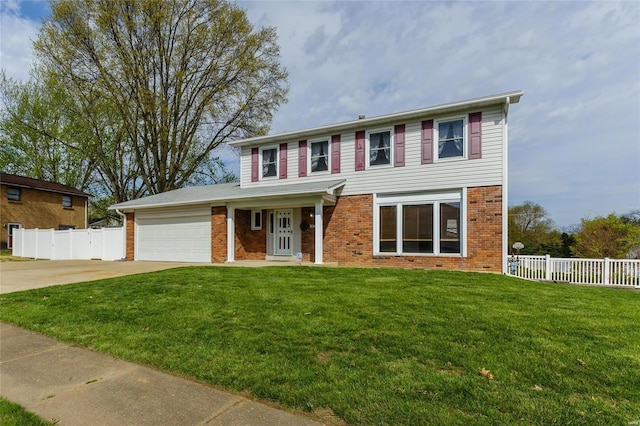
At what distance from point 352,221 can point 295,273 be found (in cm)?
397

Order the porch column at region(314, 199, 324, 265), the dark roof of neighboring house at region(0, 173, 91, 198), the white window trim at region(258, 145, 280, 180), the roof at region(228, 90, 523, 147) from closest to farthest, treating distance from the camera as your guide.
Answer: the roof at region(228, 90, 523, 147), the porch column at region(314, 199, 324, 265), the white window trim at region(258, 145, 280, 180), the dark roof of neighboring house at region(0, 173, 91, 198)

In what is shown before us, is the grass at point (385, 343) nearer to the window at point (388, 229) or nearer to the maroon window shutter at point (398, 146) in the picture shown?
the window at point (388, 229)

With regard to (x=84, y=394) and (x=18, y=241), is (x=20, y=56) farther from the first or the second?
(x=84, y=394)

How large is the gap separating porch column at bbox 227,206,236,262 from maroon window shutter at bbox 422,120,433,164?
24.8ft

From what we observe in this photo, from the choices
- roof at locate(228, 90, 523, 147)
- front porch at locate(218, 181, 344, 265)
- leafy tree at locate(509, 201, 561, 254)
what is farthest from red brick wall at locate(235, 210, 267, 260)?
leafy tree at locate(509, 201, 561, 254)

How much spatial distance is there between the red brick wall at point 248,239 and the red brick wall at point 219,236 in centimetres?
50

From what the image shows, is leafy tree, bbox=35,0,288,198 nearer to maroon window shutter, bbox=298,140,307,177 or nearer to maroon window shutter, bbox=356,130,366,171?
maroon window shutter, bbox=298,140,307,177

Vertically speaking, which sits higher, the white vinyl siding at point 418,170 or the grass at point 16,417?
the white vinyl siding at point 418,170

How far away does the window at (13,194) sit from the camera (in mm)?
23047

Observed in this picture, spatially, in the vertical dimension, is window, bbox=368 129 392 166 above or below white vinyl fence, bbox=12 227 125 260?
above

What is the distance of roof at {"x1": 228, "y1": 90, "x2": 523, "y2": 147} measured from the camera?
10.1 metres

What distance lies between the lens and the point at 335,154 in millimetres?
12859

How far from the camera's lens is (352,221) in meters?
12.3

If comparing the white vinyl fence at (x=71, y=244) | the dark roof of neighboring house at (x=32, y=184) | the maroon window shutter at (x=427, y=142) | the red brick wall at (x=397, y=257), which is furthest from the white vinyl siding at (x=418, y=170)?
the dark roof of neighboring house at (x=32, y=184)
